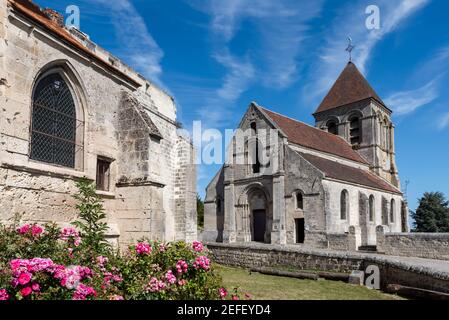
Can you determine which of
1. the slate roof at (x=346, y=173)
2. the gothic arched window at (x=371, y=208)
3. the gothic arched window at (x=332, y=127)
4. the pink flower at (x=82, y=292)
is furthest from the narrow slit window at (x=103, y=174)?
the gothic arched window at (x=332, y=127)

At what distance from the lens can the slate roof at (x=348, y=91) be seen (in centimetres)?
3443

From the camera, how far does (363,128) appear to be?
111 feet

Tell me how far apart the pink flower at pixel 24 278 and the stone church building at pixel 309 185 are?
1860 cm

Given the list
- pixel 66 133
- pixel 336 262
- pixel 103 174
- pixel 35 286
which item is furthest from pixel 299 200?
pixel 35 286

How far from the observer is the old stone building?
634 cm

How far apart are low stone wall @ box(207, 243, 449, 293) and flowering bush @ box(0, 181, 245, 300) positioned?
19.8ft

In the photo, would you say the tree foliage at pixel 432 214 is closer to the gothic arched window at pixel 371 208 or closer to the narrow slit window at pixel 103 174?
the gothic arched window at pixel 371 208

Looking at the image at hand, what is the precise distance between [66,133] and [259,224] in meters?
19.7

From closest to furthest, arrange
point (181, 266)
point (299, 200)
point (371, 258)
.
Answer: point (181, 266) → point (371, 258) → point (299, 200)

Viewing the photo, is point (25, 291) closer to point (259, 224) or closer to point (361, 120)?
point (259, 224)

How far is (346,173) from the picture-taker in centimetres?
2594

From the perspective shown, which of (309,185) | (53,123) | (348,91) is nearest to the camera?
(53,123)

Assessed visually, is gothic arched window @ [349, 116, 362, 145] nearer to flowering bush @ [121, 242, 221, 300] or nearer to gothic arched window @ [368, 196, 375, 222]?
gothic arched window @ [368, 196, 375, 222]

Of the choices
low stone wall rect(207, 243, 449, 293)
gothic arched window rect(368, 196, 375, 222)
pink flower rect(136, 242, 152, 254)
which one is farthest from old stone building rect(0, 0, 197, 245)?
gothic arched window rect(368, 196, 375, 222)
